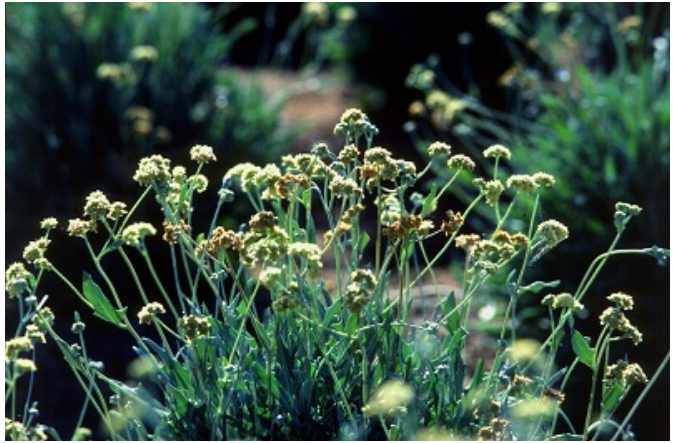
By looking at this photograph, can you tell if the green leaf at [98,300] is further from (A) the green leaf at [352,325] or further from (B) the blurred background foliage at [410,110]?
(B) the blurred background foliage at [410,110]

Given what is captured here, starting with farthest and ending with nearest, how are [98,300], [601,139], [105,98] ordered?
[105,98] < [601,139] < [98,300]

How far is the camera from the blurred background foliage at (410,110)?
3629mm

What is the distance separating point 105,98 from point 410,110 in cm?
124

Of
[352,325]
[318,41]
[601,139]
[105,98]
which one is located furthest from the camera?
[318,41]

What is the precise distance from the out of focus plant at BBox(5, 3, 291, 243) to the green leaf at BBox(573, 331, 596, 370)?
9.13 ft

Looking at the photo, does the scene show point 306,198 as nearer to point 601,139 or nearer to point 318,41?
point 601,139

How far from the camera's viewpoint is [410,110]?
163 inches

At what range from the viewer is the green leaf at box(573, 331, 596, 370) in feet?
6.11

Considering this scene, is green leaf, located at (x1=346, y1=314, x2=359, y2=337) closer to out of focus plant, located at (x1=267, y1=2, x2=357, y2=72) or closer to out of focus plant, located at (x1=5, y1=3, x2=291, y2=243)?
out of focus plant, located at (x1=5, y1=3, x2=291, y2=243)

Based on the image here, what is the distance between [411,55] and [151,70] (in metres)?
2.09

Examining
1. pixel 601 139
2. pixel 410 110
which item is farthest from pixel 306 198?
pixel 410 110

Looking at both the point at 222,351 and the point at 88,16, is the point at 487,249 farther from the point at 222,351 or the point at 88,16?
the point at 88,16

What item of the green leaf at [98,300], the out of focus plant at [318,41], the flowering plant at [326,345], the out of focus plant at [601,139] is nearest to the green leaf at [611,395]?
the flowering plant at [326,345]

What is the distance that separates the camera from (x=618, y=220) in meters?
1.92
